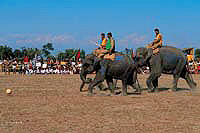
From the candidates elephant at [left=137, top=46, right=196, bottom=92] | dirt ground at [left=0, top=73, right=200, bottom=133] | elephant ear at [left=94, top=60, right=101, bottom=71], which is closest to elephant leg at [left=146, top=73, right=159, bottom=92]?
elephant at [left=137, top=46, right=196, bottom=92]

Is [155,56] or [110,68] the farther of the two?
[155,56]

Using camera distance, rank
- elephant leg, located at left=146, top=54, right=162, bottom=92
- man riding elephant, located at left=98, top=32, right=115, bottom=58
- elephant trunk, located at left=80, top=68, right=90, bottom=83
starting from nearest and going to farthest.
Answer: man riding elephant, located at left=98, top=32, right=115, bottom=58
elephant trunk, located at left=80, top=68, right=90, bottom=83
elephant leg, located at left=146, top=54, right=162, bottom=92

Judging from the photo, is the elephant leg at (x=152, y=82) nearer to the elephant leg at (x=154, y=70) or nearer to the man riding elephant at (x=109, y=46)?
the elephant leg at (x=154, y=70)

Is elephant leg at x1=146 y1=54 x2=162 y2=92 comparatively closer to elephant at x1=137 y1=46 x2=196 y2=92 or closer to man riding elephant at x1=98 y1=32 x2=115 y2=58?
elephant at x1=137 y1=46 x2=196 y2=92

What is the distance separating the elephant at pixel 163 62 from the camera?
51.5ft

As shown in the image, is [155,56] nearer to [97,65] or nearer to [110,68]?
[110,68]

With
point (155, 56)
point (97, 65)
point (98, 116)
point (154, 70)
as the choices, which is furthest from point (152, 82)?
point (98, 116)

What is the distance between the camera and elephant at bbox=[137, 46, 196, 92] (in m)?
15.7

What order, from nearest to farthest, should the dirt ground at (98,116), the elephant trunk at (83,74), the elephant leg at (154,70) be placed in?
the dirt ground at (98,116), the elephant trunk at (83,74), the elephant leg at (154,70)

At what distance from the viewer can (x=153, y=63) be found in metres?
15.7

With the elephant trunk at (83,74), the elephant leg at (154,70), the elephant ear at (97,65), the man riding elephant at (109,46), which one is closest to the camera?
the elephant ear at (97,65)

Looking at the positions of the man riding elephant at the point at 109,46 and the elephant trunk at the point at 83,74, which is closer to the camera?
the man riding elephant at the point at 109,46

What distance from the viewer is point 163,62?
1591 cm

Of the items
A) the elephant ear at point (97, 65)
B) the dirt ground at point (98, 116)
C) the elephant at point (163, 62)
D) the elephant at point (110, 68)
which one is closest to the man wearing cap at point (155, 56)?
the elephant at point (163, 62)
